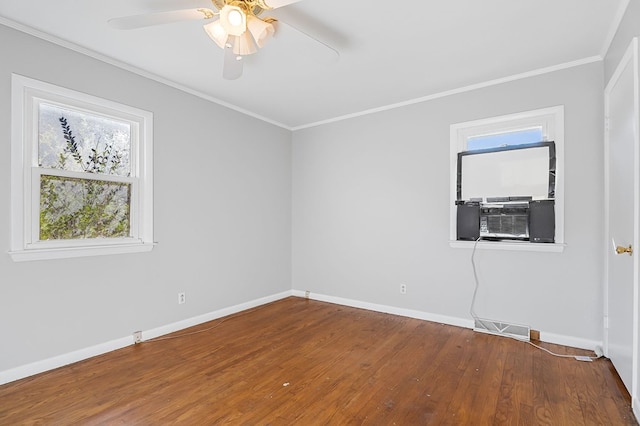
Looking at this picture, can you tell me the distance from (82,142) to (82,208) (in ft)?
1.87

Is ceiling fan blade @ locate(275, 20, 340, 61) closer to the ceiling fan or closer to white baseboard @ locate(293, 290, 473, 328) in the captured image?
the ceiling fan

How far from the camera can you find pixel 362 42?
8.32ft

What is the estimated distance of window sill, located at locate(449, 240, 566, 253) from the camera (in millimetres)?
2930

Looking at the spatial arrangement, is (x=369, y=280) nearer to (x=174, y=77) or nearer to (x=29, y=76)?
(x=174, y=77)

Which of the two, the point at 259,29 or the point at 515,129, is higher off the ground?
the point at 259,29

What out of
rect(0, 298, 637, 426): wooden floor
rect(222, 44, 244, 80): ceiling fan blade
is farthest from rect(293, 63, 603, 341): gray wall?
rect(222, 44, 244, 80): ceiling fan blade

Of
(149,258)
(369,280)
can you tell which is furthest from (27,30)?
(369,280)

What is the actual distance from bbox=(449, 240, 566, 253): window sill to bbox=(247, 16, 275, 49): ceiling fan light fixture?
2.70 meters

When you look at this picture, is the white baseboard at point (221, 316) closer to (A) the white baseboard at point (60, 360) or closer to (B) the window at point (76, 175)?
(A) the white baseboard at point (60, 360)

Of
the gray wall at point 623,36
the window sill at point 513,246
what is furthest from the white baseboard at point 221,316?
the gray wall at point 623,36

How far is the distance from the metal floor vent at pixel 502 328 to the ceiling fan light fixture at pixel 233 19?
11.1ft

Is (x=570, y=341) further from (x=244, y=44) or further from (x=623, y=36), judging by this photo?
(x=244, y=44)

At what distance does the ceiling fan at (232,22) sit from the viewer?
5.85 ft

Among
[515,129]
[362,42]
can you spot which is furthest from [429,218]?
[362,42]
